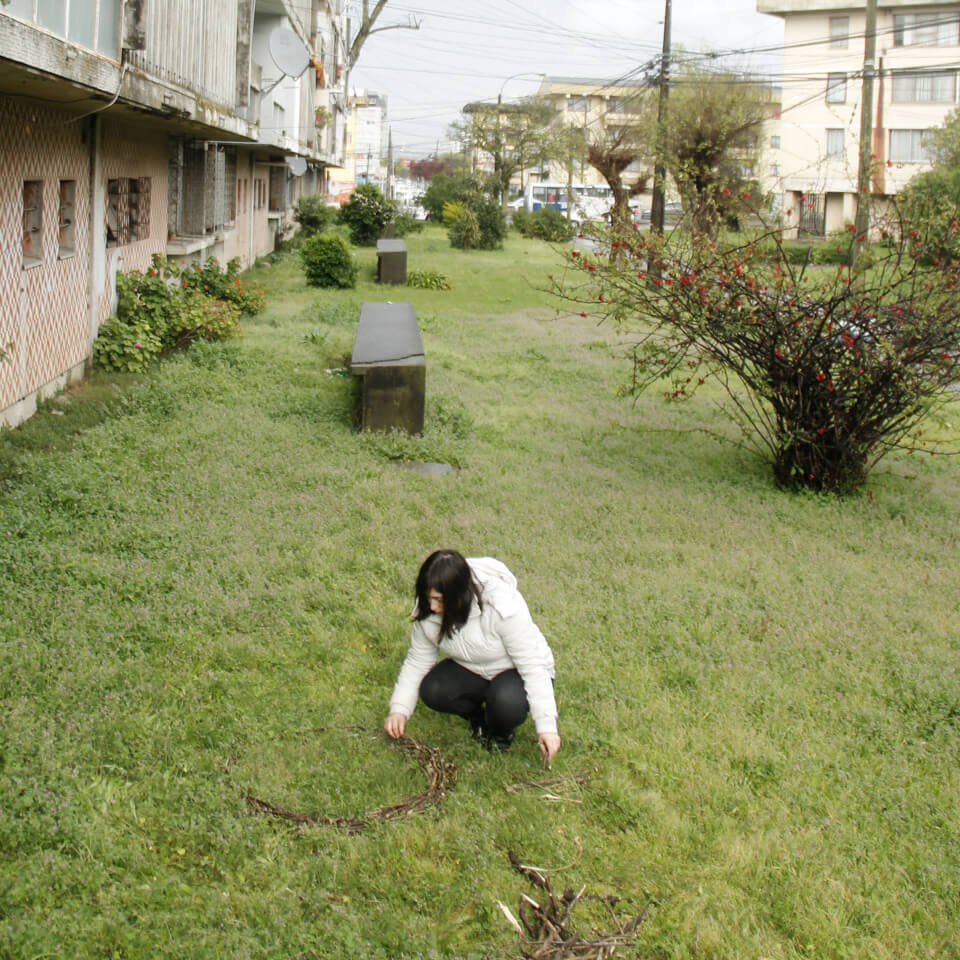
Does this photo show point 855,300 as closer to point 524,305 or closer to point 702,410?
point 702,410

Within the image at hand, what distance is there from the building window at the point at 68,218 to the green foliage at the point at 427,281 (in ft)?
41.4

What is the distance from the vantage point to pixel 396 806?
12.8ft

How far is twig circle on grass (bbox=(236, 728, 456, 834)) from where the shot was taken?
378 cm

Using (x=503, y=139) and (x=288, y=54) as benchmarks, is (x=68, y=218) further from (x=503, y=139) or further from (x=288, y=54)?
(x=503, y=139)

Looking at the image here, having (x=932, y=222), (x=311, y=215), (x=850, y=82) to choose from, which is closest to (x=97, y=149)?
(x=932, y=222)

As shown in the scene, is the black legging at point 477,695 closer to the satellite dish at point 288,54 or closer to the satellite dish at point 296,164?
the satellite dish at point 288,54

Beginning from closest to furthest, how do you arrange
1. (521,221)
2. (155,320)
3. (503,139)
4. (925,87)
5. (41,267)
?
(41,267) → (155,320) → (925,87) → (521,221) → (503,139)

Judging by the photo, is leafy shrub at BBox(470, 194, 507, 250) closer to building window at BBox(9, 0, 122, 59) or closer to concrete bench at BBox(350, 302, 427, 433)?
concrete bench at BBox(350, 302, 427, 433)

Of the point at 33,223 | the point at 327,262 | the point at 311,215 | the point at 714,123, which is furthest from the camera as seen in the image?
the point at 311,215

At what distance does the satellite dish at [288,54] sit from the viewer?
744 inches

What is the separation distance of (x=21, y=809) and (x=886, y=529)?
603cm

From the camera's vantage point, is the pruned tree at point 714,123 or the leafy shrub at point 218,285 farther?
the pruned tree at point 714,123

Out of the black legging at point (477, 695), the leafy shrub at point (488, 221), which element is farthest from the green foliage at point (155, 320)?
the leafy shrub at point (488, 221)

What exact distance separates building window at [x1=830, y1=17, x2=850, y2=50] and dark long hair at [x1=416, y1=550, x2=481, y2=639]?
46.9 m
